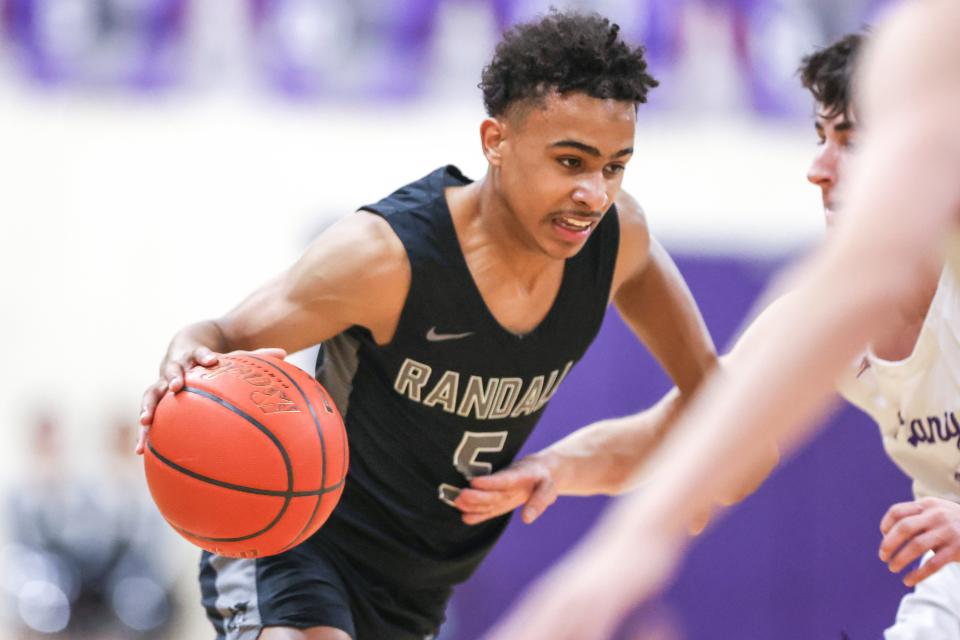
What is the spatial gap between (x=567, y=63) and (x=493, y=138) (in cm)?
35

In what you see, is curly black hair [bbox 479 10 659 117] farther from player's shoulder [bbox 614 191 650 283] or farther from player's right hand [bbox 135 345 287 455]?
player's right hand [bbox 135 345 287 455]

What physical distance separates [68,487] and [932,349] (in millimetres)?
7438

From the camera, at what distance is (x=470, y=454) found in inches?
149

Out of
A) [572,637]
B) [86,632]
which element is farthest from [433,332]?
[86,632]

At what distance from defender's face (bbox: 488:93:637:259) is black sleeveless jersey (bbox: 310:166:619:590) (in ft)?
0.83

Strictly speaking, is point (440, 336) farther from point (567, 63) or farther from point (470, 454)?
point (567, 63)

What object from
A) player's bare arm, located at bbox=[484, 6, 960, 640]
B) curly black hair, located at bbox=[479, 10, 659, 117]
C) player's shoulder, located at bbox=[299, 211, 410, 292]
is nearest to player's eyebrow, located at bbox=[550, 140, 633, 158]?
curly black hair, located at bbox=[479, 10, 659, 117]

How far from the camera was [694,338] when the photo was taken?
162 inches

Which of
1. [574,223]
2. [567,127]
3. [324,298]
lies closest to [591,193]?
[574,223]

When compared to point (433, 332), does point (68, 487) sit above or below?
below

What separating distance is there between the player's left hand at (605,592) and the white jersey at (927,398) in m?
2.38

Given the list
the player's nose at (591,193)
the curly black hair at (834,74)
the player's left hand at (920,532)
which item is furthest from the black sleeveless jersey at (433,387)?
the player's left hand at (920,532)

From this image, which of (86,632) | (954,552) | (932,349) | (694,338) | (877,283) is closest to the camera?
(877,283)

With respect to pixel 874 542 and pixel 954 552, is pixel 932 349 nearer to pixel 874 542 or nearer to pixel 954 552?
pixel 954 552
